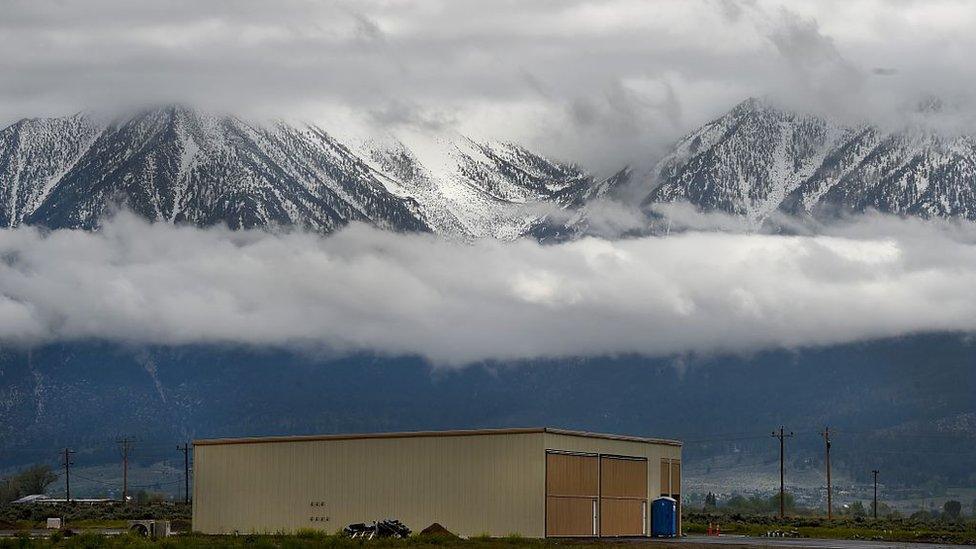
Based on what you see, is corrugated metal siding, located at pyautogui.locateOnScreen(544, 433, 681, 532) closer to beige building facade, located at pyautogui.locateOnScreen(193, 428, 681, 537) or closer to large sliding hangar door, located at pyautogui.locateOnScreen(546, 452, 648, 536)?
beige building facade, located at pyautogui.locateOnScreen(193, 428, 681, 537)

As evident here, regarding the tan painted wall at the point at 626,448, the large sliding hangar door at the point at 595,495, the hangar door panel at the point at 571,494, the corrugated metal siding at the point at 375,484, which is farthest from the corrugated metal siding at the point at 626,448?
the corrugated metal siding at the point at 375,484

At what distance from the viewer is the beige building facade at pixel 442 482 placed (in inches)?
3723

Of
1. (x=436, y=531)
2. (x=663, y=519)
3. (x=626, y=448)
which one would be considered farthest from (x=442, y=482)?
(x=663, y=519)

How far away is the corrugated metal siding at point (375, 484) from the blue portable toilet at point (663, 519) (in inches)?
498

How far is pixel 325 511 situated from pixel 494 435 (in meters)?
11.7

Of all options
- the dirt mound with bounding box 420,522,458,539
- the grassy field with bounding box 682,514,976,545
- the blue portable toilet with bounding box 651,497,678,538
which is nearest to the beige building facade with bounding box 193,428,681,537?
the blue portable toilet with bounding box 651,497,678,538

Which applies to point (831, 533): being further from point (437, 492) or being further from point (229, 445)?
point (229, 445)

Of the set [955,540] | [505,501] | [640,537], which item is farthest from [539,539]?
[955,540]

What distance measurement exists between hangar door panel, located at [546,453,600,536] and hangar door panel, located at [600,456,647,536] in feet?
2.86

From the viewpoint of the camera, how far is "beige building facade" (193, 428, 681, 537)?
94.6m

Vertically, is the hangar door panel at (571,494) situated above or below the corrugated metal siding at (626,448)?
below

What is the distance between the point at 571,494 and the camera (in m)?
96.3

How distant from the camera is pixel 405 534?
91750mm

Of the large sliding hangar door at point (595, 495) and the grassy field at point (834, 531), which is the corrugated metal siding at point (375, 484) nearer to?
the large sliding hangar door at point (595, 495)
